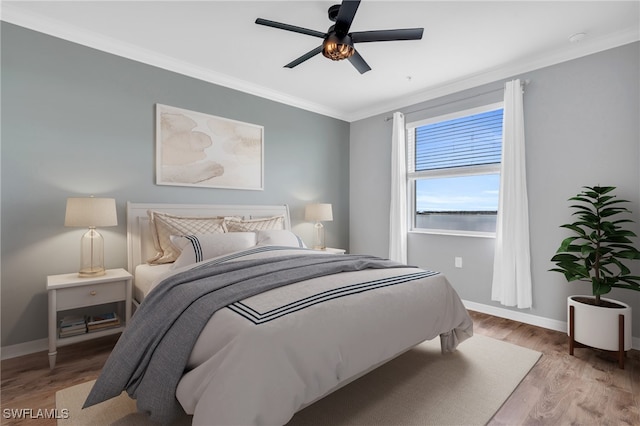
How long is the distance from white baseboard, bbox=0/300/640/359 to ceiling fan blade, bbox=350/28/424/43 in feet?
9.40

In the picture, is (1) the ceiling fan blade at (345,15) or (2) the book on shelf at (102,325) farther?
(2) the book on shelf at (102,325)

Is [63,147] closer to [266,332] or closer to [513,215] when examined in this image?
[266,332]

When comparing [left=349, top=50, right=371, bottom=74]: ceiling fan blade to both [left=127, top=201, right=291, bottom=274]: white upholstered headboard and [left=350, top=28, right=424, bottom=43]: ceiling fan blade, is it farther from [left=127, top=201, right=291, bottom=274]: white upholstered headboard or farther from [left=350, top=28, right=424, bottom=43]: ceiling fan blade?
[left=127, top=201, right=291, bottom=274]: white upholstered headboard

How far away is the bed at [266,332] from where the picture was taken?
1251mm

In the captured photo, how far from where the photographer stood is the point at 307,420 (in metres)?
1.68

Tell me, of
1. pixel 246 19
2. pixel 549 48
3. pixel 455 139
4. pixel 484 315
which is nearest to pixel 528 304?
pixel 484 315

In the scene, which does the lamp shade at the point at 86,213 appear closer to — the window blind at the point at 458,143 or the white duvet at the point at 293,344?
the white duvet at the point at 293,344

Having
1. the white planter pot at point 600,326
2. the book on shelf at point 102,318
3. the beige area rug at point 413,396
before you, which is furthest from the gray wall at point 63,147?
the white planter pot at point 600,326

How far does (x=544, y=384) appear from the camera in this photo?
207 centimetres

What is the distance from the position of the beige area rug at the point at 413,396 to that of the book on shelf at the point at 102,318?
54 centimetres

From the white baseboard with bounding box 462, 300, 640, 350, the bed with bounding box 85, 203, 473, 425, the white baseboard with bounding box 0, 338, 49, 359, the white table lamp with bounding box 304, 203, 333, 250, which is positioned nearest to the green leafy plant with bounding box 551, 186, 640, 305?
the white baseboard with bounding box 462, 300, 640, 350

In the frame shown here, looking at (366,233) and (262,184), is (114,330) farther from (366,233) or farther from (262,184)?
(366,233)

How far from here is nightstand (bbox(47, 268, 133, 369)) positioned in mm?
2229

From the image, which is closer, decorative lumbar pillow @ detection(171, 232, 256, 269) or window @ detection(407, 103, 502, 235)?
decorative lumbar pillow @ detection(171, 232, 256, 269)
